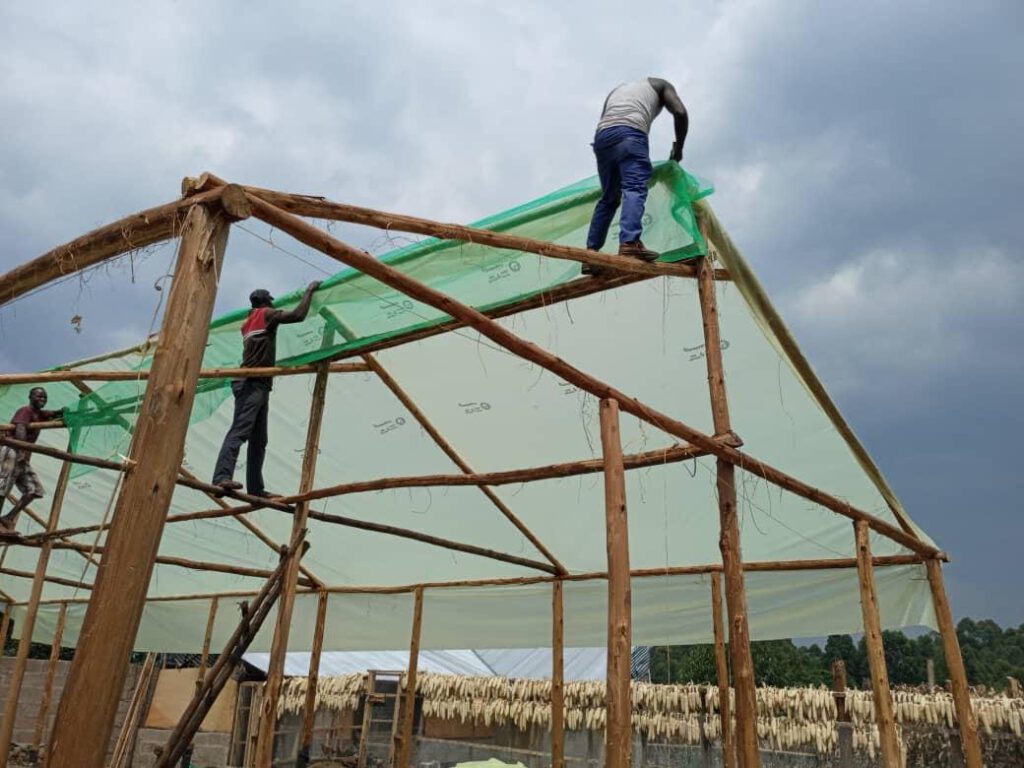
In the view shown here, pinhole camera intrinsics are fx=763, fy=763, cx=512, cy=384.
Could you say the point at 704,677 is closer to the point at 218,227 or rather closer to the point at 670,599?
the point at 670,599

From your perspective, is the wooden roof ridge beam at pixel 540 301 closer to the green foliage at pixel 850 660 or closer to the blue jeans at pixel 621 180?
the blue jeans at pixel 621 180

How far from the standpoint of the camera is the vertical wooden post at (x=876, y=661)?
5.03 m

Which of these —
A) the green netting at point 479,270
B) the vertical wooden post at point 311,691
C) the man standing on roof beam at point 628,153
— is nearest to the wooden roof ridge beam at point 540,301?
the green netting at point 479,270

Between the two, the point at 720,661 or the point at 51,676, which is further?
the point at 51,676

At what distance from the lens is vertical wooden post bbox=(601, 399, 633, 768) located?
9.31ft

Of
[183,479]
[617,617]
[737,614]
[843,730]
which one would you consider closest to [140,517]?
[617,617]

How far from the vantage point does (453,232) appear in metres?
3.71

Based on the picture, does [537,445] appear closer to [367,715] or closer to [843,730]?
[843,730]

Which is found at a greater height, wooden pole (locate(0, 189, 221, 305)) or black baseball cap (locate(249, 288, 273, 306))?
black baseball cap (locate(249, 288, 273, 306))

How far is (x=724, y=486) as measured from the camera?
3.88 meters

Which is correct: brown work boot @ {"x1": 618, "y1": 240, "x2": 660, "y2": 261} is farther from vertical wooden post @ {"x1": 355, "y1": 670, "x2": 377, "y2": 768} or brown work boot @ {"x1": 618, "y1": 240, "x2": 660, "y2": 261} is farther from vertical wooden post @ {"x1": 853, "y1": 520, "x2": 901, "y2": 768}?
vertical wooden post @ {"x1": 355, "y1": 670, "x2": 377, "y2": 768}

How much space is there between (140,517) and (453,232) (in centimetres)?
202

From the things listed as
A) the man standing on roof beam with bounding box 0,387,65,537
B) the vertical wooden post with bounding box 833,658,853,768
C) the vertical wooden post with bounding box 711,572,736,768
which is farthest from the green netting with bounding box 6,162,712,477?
Answer: the vertical wooden post with bounding box 833,658,853,768

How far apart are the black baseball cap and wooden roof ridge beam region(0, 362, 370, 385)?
48 centimetres
